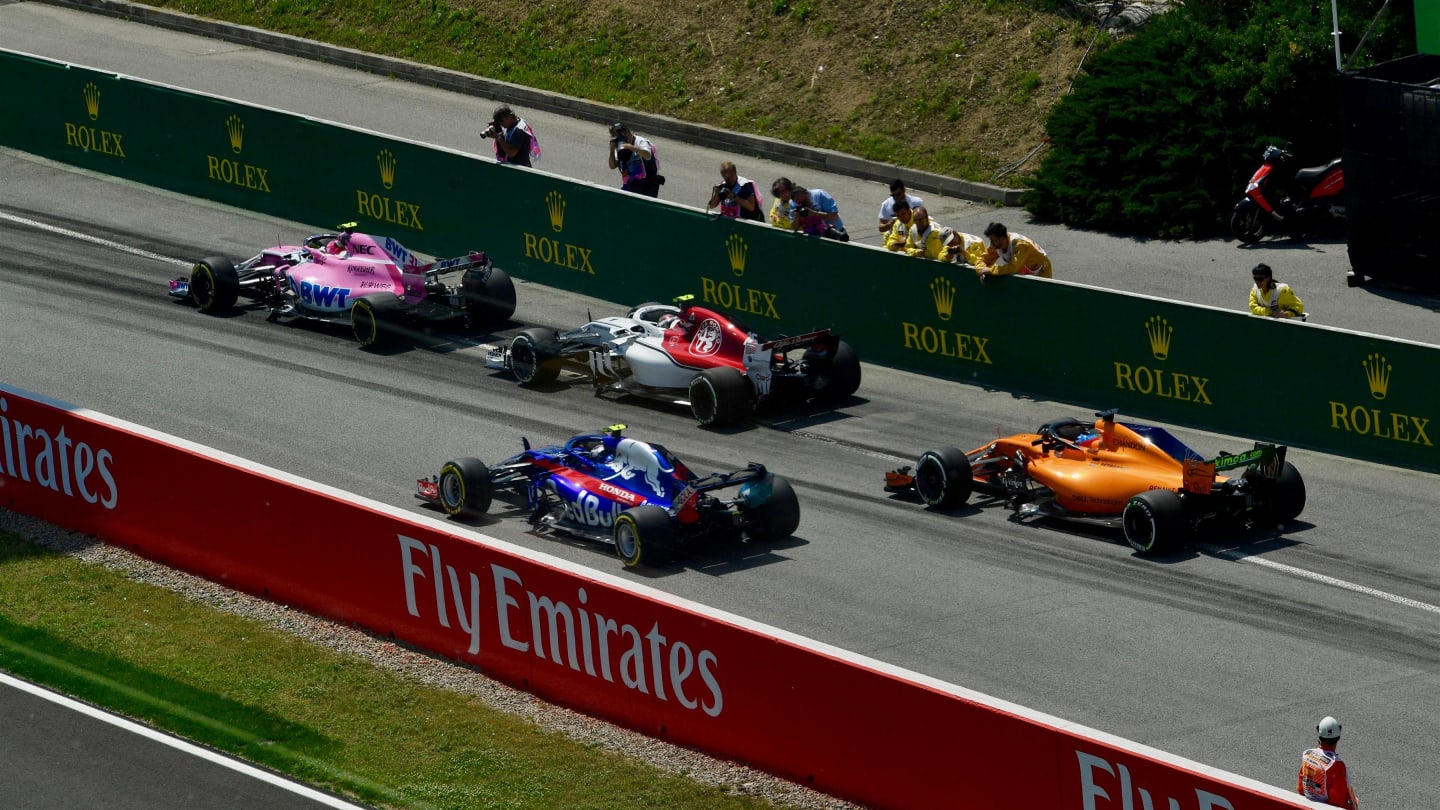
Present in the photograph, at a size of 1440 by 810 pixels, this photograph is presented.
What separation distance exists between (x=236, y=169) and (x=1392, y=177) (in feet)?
57.7

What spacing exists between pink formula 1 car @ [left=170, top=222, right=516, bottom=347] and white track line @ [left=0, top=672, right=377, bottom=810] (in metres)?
10.0

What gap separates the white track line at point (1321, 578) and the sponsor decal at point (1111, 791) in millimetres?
6569

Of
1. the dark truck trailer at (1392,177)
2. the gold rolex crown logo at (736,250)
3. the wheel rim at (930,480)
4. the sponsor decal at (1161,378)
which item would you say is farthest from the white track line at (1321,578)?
the dark truck trailer at (1392,177)

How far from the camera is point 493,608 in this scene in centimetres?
1433

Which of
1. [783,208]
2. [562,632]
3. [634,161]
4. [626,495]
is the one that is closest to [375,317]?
[634,161]

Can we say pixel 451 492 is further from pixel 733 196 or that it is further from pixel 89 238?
pixel 89 238

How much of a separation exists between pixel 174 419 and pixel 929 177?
1501 centimetres

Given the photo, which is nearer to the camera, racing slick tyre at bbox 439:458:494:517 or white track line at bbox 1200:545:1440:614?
white track line at bbox 1200:545:1440:614

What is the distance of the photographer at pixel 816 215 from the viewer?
2419cm

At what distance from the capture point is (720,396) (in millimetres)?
20859

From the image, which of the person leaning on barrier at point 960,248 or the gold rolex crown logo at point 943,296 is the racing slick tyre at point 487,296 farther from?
the person leaning on barrier at point 960,248

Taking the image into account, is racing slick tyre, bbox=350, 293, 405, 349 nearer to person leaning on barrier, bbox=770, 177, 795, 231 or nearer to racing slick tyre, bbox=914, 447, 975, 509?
person leaning on barrier, bbox=770, 177, 795, 231

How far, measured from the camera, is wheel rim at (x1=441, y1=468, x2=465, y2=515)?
59.4 feet

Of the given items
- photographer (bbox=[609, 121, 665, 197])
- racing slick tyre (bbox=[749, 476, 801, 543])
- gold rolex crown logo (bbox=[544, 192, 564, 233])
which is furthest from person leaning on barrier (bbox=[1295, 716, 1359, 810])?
gold rolex crown logo (bbox=[544, 192, 564, 233])
